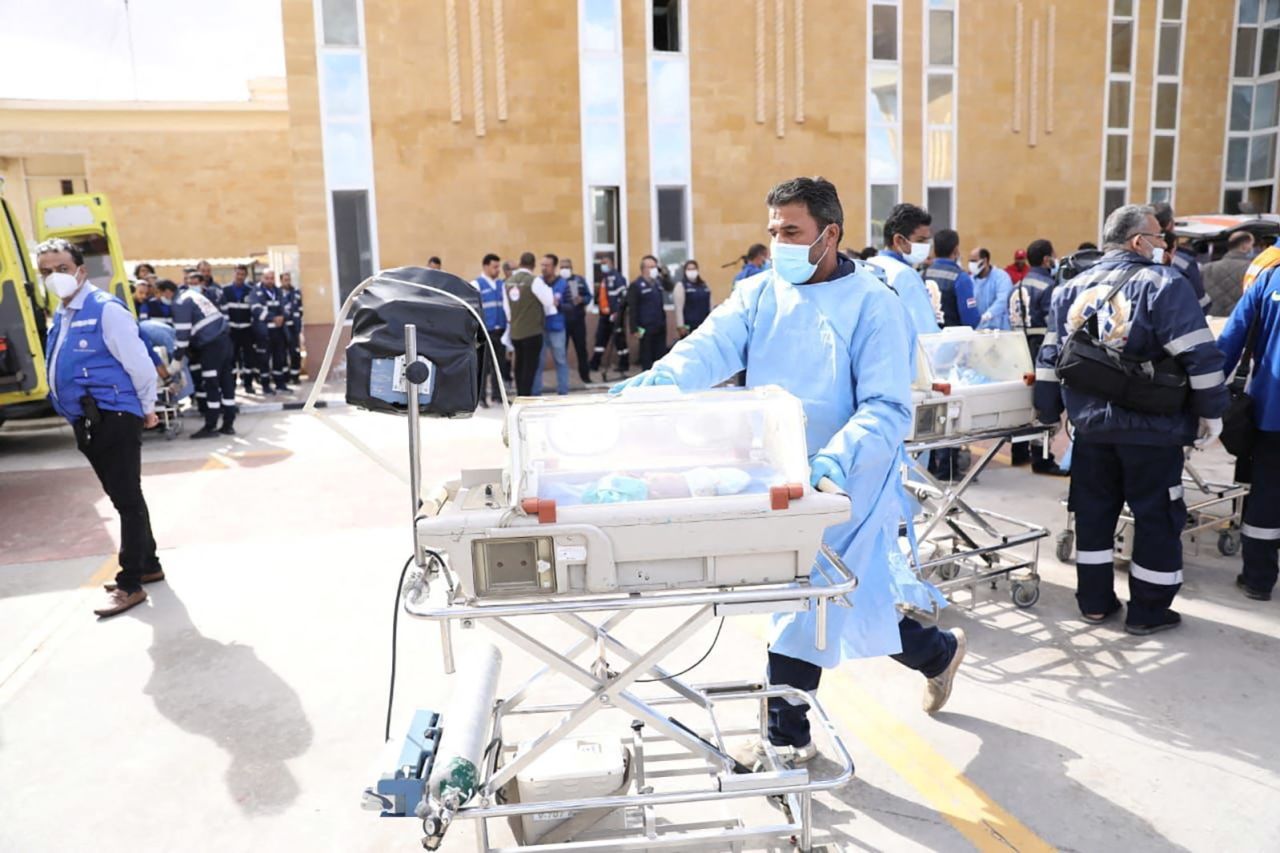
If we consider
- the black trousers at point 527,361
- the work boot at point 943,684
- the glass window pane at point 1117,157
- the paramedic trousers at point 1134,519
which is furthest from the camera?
the glass window pane at point 1117,157

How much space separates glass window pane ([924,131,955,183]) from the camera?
1792 cm

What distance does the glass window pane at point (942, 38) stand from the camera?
1786 cm

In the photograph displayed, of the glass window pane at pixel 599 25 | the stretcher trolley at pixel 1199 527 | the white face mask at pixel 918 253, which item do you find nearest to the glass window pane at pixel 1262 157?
the glass window pane at pixel 599 25

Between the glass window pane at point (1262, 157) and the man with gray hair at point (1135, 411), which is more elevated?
the glass window pane at point (1262, 157)

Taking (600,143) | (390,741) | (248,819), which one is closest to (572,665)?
(390,741)

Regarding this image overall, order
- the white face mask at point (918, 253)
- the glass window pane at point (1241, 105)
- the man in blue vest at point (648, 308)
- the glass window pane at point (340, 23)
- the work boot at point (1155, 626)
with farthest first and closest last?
the glass window pane at point (1241, 105)
the glass window pane at point (340, 23)
the man in blue vest at point (648, 308)
the white face mask at point (918, 253)
the work boot at point (1155, 626)

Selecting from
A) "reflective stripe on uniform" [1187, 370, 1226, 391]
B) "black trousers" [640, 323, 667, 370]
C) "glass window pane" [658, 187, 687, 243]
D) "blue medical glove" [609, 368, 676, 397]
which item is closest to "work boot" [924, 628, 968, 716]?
"reflective stripe on uniform" [1187, 370, 1226, 391]

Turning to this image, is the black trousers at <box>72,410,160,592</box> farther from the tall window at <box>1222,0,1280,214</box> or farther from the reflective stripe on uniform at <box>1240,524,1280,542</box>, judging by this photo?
the tall window at <box>1222,0,1280,214</box>

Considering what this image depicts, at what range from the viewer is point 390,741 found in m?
2.63

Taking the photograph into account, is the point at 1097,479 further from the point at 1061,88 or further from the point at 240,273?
the point at 1061,88

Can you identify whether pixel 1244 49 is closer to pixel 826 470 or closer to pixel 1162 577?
pixel 1162 577

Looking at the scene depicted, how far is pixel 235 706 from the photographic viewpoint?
158 inches

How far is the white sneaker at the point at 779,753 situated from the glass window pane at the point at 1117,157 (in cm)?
1956

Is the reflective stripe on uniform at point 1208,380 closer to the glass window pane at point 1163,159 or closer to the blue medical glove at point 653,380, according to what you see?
the blue medical glove at point 653,380
